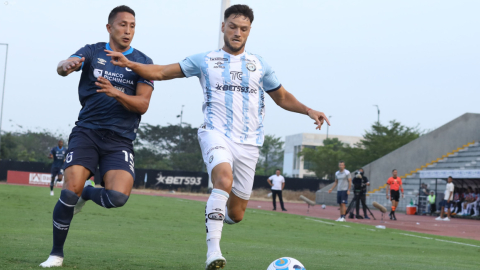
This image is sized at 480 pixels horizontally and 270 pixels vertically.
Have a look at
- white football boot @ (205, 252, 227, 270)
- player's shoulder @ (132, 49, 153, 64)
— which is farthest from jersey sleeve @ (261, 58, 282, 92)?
white football boot @ (205, 252, 227, 270)

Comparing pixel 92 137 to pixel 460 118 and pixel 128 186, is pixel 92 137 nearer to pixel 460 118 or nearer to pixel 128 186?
pixel 128 186

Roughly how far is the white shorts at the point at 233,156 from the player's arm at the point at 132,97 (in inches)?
24.0

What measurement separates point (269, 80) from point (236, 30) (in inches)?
26.3

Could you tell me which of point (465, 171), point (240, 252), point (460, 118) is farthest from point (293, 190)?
point (240, 252)

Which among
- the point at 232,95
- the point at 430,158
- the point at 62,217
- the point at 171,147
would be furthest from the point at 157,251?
the point at 171,147

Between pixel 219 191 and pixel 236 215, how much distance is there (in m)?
0.89

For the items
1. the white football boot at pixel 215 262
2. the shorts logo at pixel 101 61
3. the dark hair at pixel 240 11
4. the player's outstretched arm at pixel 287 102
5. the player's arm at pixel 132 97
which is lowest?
the white football boot at pixel 215 262

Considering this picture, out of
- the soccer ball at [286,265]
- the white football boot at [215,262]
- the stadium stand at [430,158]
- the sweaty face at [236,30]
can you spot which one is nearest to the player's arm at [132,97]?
the sweaty face at [236,30]

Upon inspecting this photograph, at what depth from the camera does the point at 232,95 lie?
19.1ft

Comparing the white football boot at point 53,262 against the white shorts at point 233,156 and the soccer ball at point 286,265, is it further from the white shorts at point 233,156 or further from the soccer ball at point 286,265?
the soccer ball at point 286,265

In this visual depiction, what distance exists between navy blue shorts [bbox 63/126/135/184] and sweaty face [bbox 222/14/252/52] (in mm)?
1415

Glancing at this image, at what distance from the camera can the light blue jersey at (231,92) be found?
580cm

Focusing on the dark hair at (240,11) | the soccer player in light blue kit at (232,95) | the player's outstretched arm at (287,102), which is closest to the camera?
the soccer player in light blue kit at (232,95)

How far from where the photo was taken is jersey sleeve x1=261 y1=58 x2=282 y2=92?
6215 mm
